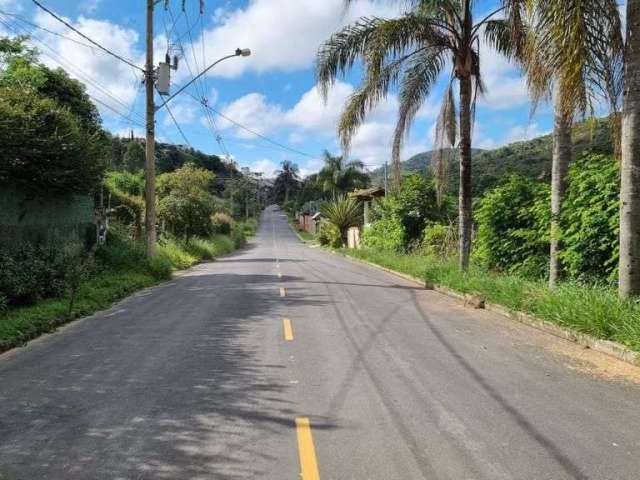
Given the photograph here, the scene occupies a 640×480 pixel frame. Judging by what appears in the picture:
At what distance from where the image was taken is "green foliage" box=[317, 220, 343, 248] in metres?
47.5

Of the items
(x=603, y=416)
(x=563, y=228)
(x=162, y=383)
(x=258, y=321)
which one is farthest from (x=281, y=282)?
(x=603, y=416)

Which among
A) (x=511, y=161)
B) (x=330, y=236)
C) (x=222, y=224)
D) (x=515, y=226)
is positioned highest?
(x=511, y=161)

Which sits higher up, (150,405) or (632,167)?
(632,167)

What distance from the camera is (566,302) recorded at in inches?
368

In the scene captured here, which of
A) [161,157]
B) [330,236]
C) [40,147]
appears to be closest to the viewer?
[40,147]

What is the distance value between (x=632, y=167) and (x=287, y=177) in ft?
471

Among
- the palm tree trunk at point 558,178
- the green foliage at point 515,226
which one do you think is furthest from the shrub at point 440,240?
the palm tree trunk at point 558,178

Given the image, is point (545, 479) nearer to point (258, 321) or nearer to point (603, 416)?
point (603, 416)

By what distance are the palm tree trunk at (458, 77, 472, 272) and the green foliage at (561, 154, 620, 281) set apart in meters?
4.28

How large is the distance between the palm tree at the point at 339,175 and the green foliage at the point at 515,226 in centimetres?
5776

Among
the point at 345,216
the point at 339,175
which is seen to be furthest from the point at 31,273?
the point at 339,175

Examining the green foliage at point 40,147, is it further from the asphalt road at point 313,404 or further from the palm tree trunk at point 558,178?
the palm tree trunk at point 558,178

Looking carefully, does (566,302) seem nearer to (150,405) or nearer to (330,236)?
(150,405)

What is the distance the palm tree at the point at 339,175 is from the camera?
7306 cm
